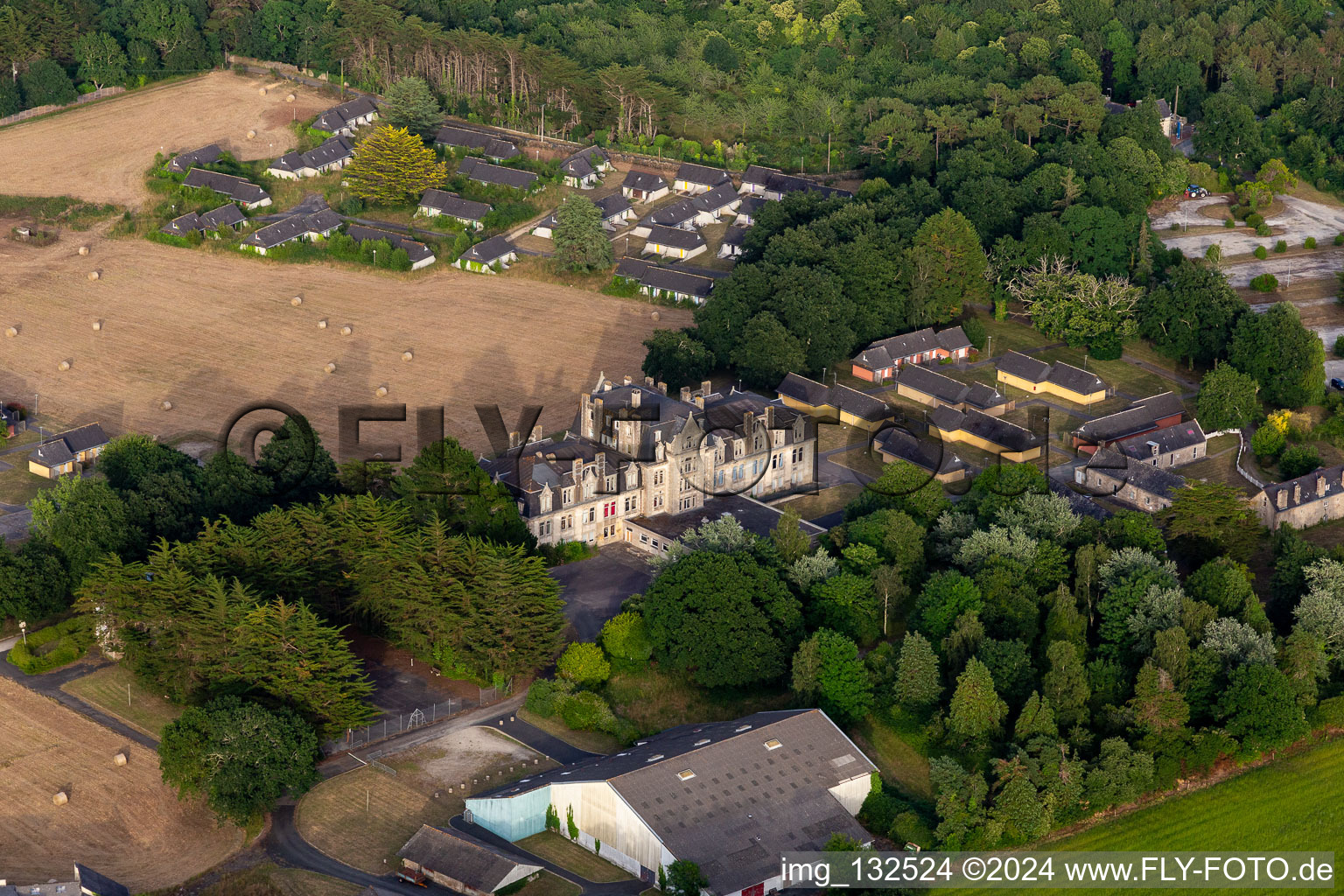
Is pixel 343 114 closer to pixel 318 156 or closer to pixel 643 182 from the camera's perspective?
pixel 318 156

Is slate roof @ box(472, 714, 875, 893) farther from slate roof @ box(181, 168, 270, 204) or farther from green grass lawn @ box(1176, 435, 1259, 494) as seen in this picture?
slate roof @ box(181, 168, 270, 204)

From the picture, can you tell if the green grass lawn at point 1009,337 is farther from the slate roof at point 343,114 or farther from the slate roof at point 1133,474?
the slate roof at point 343,114

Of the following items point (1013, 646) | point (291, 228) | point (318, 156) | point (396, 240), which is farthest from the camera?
point (318, 156)

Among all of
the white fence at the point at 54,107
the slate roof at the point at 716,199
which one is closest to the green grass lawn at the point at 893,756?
the slate roof at the point at 716,199

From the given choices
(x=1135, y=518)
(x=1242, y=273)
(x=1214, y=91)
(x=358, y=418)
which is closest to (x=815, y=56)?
(x=1214, y=91)

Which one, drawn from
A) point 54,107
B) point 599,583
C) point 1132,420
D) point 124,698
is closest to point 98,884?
point 124,698

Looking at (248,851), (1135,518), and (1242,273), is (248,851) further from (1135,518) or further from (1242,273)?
(1242,273)
